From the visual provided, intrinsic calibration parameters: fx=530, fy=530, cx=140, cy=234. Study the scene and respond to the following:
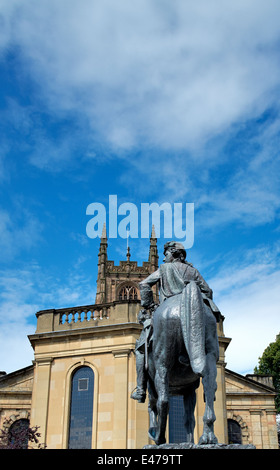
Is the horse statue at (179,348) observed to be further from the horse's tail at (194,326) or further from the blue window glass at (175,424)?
the blue window glass at (175,424)

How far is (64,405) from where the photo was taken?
75.2 ft

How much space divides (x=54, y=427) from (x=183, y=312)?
707 inches

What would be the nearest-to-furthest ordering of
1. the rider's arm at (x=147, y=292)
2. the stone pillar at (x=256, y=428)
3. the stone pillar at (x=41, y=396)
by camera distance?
the rider's arm at (x=147, y=292) < the stone pillar at (x=41, y=396) < the stone pillar at (x=256, y=428)

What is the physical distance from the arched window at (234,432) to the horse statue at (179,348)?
2448cm

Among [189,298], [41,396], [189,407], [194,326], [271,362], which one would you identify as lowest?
[189,407]

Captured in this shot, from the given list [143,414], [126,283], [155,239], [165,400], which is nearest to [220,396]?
[143,414]

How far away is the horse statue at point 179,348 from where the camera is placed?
6539mm

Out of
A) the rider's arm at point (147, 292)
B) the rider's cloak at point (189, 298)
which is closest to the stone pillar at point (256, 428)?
the rider's arm at point (147, 292)

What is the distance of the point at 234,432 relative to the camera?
30.0m

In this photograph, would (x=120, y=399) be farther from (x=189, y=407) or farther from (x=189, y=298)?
(x=189, y=298)

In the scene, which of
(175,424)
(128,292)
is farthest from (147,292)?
(128,292)

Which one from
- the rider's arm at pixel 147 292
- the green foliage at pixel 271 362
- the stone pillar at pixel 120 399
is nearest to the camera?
the rider's arm at pixel 147 292

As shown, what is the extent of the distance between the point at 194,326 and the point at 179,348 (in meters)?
0.45
